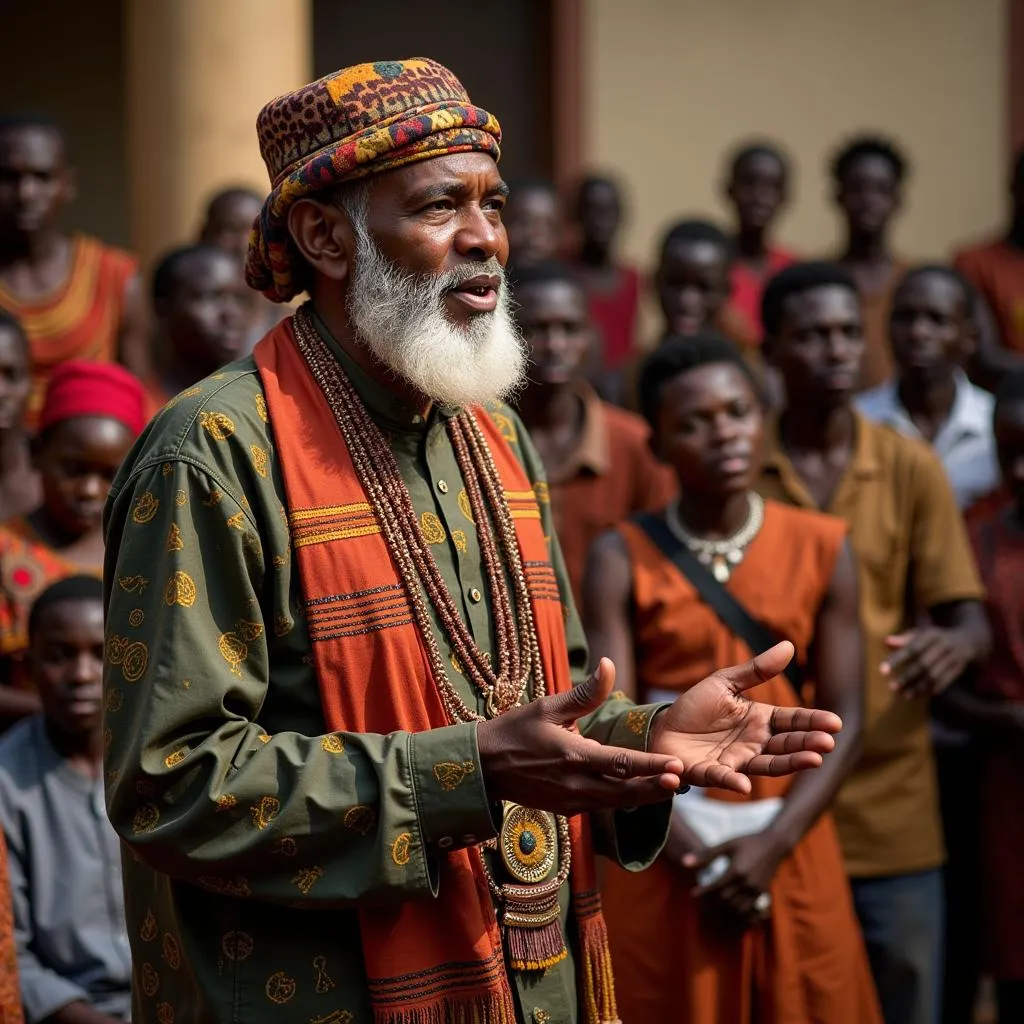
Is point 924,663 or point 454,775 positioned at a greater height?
point 454,775

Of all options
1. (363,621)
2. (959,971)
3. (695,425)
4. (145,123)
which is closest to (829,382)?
(695,425)

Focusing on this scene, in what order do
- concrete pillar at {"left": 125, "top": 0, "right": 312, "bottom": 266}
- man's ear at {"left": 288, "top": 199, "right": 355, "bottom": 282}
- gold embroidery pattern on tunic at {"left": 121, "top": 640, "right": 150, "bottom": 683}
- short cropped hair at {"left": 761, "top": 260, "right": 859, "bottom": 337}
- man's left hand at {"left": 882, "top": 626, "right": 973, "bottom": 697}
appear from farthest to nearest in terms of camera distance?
concrete pillar at {"left": 125, "top": 0, "right": 312, "bottom": 266} → short cropped hair at {"left": 761, "top": 260, "right": 859, "bottom": 337} → man's left hand at {"left": 882, "top": 626, "right": 973, "bottom": 697} → man's ear at {"left": 288, "top": 199, "right": 355, "bottom": 282} → gold embroidery pattern on tunic at {"left": 121, "top": 640, "right": 150, "bottom": 683}

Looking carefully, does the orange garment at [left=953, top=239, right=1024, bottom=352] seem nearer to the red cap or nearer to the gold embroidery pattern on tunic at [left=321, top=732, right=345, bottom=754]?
the red cap

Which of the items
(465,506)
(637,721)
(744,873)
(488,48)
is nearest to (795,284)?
(744,873)

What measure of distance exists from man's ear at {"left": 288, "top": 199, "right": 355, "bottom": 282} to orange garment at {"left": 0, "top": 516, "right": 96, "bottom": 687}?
7.08ft

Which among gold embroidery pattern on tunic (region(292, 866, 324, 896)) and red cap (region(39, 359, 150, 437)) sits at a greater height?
red cap (region(39, 359, 150, 437))

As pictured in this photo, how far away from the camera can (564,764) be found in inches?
105

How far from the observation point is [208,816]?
8.77 ft

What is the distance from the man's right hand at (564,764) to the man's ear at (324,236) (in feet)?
2.97

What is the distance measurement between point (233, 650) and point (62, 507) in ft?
8.88

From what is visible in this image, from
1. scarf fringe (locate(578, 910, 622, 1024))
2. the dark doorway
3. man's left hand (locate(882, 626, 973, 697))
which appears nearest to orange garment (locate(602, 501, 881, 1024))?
man's left hand (locate(882, 626, 973, 697))

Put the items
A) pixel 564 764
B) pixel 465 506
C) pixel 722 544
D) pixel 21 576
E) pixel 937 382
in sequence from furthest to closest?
pixel 937 382
pixel 21 576
pixel 722 544
pixel 465 506
pixel 564 764

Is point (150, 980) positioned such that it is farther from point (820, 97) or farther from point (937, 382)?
point (820, 97)

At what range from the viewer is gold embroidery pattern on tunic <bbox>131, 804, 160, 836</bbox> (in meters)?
2.72
